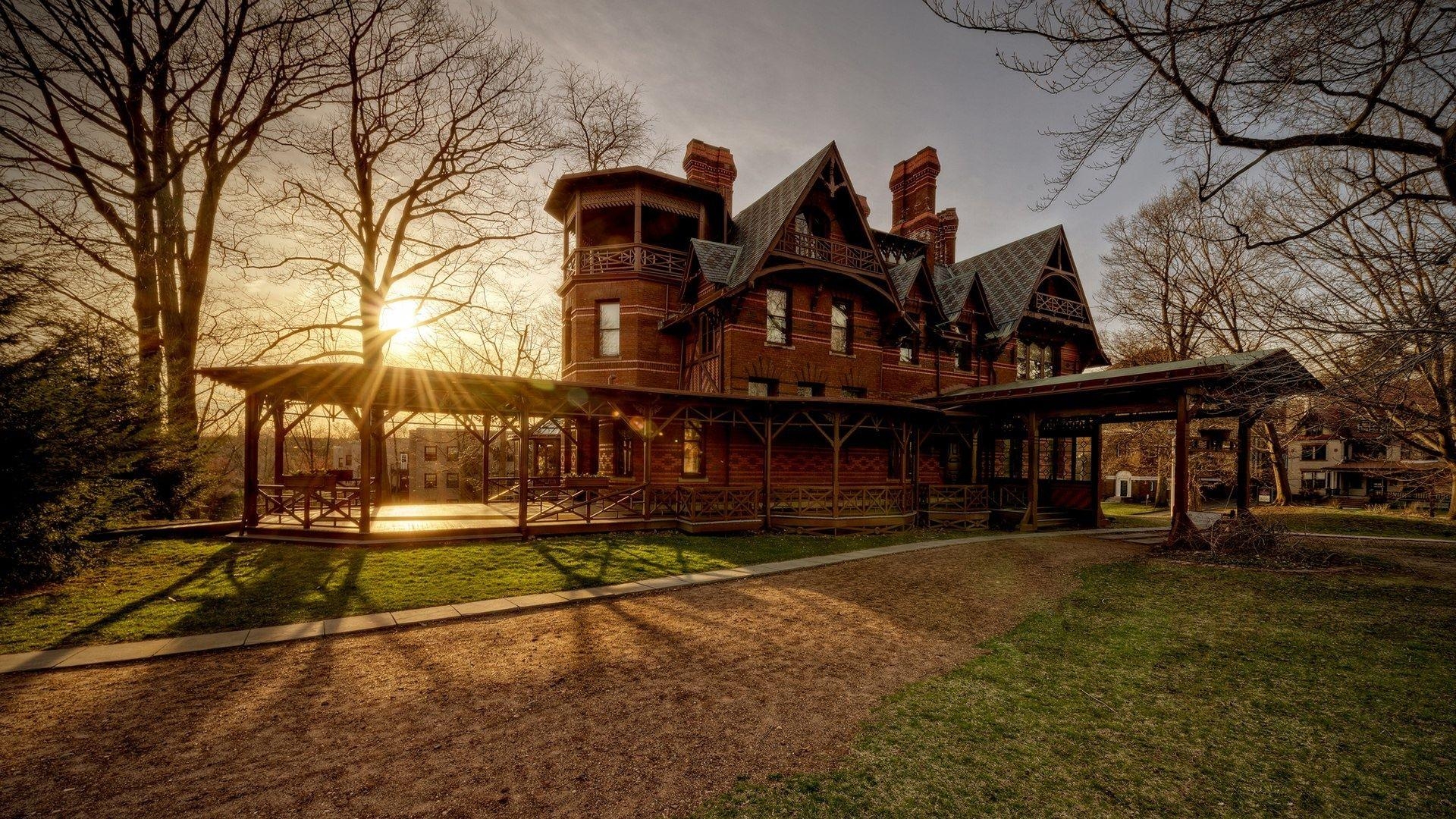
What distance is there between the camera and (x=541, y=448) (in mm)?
35219

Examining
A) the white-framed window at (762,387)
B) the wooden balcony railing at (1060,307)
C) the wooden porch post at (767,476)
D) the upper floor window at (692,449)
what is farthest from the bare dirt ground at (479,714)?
the wooden balcony railing at (1060,307)

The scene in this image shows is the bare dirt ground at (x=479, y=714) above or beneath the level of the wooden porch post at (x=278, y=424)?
beneath

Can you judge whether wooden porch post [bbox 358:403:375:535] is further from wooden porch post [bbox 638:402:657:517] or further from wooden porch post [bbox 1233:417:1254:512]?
wooden porch post [bbox 1233:417:1254:512]

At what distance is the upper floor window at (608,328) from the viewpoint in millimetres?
20578

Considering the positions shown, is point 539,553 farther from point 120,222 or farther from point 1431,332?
point 120,222

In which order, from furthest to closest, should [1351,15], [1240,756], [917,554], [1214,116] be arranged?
[917,554]
[1214,116]
[1351,15]
[1240,756]

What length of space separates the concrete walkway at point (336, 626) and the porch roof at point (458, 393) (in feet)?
17.6

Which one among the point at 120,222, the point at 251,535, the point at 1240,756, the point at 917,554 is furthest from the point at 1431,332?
the point at 120,222

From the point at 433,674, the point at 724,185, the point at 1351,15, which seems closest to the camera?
the point at 1351,15

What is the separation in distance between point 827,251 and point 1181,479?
504 inches

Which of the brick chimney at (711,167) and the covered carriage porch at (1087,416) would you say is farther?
the brick chimney at (711,167)

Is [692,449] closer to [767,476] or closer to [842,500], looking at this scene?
[767,476]

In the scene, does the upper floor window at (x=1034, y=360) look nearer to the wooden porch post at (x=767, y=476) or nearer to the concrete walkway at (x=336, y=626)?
the wooden porch post at (x=767, y=476)

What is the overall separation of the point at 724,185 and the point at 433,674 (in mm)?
21630
